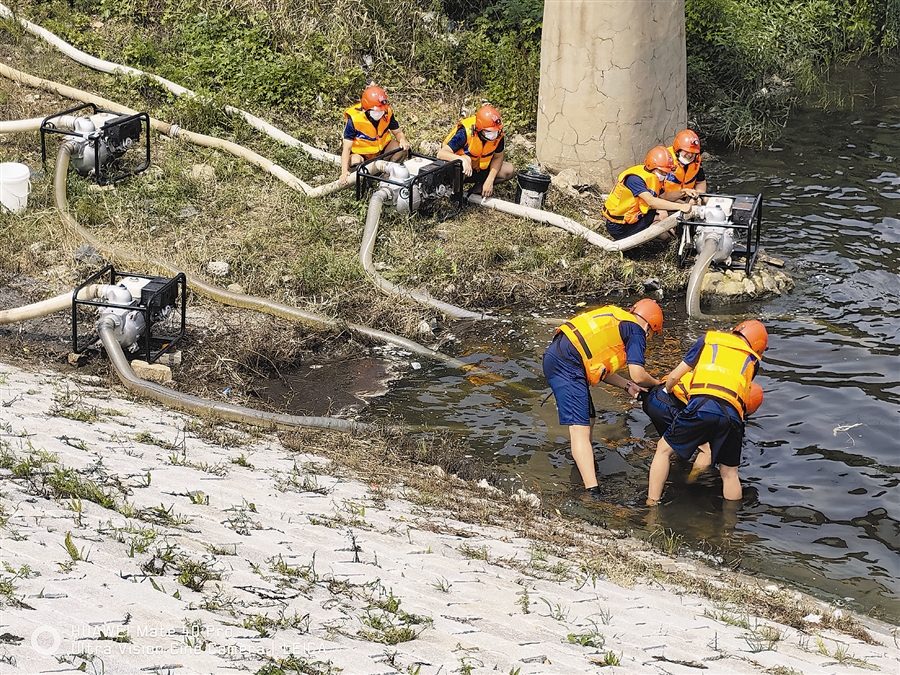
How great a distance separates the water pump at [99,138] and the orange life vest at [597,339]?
228 inches

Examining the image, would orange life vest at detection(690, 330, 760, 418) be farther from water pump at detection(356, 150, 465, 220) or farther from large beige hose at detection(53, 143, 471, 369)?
water pump at detection(356, 150, 465, 220)

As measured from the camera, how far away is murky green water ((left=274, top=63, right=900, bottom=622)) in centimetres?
625

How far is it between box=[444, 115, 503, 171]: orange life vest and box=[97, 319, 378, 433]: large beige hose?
4.32 m

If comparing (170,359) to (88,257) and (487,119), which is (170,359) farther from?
(487,119)

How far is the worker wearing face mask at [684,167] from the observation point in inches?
389

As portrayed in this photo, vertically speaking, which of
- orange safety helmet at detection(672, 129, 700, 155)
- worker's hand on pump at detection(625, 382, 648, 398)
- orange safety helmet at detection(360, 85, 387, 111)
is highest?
orange safety helmet at detection(360, 85, 387, 111)

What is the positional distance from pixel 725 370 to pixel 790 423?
1506 mm

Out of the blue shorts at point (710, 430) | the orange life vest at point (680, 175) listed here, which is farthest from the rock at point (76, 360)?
the orange life vest at point (680, 175)

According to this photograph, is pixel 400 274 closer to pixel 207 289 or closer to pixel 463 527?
pixel 207 289

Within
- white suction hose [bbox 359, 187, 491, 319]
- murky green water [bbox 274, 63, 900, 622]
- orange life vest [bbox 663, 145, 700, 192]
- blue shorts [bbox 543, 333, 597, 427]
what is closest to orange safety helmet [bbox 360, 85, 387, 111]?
white suction hose [bbox 359, 187, 491, 319]

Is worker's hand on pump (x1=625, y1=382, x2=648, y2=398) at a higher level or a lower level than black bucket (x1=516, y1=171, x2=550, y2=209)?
lower

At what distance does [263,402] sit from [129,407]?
1155 mm

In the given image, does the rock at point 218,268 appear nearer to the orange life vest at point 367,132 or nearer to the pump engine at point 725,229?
the orange life vest at point 367,132

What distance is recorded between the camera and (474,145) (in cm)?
1038
